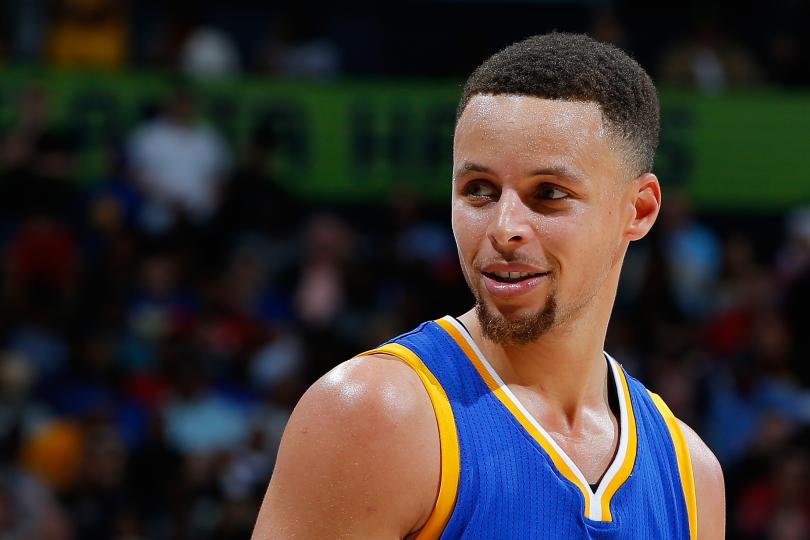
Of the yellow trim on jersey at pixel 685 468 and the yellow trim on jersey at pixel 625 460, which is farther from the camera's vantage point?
the yellow trim on jersey at pixel 685 468

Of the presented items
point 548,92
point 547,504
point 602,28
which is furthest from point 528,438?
point 602,28

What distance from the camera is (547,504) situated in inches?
96.1

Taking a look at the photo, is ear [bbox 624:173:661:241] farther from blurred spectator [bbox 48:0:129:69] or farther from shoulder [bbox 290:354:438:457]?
blurred spectator [bbox 48:0:129:69]

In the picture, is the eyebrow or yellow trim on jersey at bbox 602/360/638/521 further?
yellow trim on jersey at bbox 602/360/638/521

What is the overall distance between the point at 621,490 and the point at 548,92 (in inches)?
31.2

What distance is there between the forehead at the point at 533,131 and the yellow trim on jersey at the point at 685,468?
2.35 feet

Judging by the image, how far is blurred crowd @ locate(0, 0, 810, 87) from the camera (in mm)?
10242

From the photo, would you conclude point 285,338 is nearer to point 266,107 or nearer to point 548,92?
point 266,107

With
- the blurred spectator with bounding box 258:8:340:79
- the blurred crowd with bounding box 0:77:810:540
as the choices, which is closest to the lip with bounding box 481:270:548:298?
the blurred crowd with bounding box 0:77:810:540

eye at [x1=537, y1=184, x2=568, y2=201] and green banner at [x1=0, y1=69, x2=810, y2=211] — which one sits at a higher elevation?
eye at [x1=537, y1=184, x2=568, y2=201]

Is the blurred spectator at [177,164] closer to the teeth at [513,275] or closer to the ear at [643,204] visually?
the ear at [643,204]

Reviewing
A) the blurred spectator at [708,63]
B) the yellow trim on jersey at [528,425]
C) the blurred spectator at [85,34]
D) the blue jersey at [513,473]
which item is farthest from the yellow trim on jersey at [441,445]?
the blurred spectator at [708,63]

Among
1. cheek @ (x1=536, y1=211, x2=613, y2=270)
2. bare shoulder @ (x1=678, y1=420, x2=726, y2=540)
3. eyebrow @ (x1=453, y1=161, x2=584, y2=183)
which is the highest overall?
eyebrow @ (x1=453, y1=161, x2=584, y2=183)

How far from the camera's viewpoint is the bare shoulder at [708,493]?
279 cm
